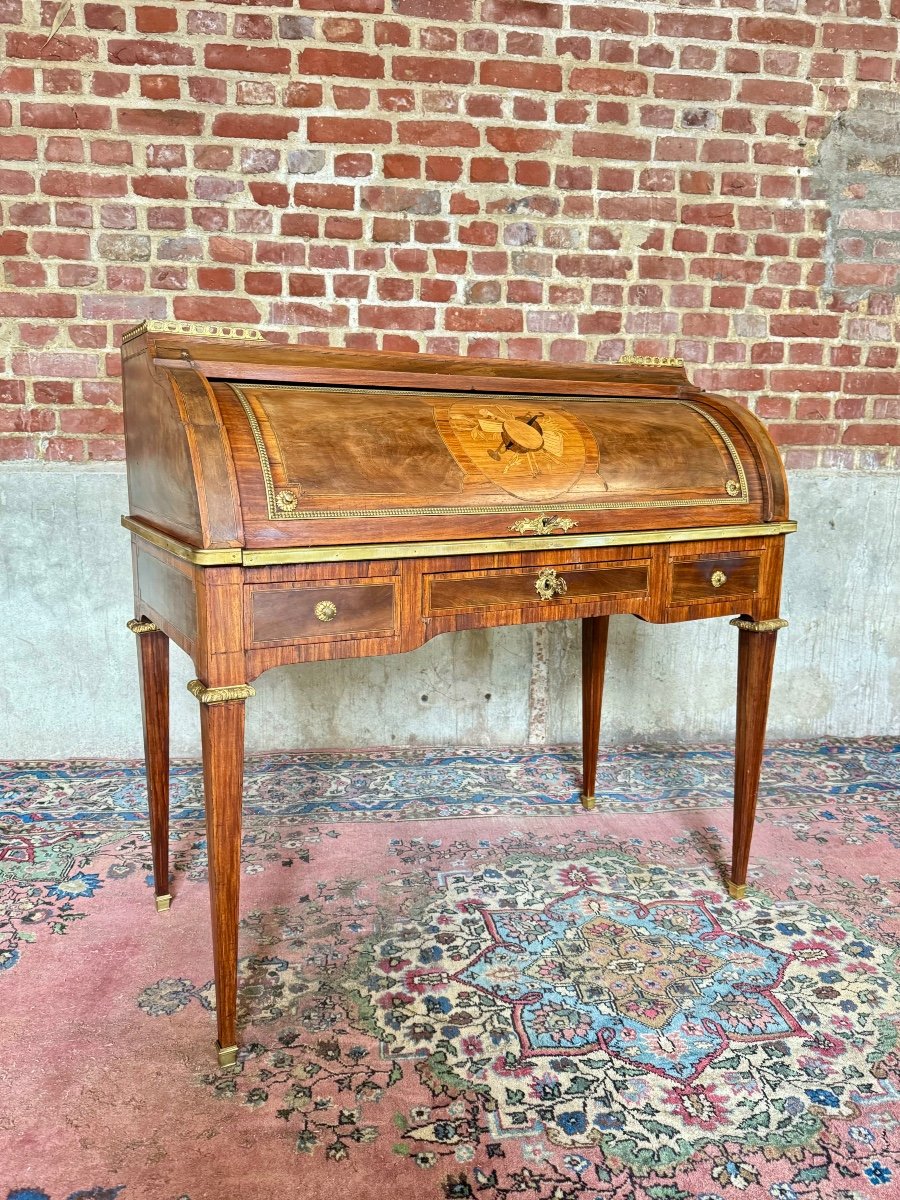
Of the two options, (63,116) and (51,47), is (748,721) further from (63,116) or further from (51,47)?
(51,47)

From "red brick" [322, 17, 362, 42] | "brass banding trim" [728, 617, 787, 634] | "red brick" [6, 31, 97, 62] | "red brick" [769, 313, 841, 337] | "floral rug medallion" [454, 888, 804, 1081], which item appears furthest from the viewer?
"red brick" [769, 313, 841, 337]

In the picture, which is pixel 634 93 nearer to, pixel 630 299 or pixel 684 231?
pixel 684 231

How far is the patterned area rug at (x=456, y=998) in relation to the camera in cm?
138

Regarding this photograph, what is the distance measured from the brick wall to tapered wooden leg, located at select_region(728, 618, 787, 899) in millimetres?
1343

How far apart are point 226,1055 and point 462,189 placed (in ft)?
8.87

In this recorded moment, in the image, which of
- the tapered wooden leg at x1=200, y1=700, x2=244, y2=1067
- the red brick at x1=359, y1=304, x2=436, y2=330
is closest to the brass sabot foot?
the tapered wooden leg at x1=200, y1=700, x2=244, y2=1067

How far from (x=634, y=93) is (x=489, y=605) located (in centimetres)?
221

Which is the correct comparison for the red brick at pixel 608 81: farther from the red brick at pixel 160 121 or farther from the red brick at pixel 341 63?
the red brick at pixel 160 121

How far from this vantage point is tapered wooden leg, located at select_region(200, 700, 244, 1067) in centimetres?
151

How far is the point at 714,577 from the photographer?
2.02 m

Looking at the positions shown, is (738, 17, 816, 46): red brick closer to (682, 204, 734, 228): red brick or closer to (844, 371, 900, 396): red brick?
(682, 204, 734, 228): red brick

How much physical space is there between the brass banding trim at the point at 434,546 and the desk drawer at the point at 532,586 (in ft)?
0.19

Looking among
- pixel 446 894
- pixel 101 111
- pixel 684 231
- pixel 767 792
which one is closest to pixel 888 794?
pixel 767 792

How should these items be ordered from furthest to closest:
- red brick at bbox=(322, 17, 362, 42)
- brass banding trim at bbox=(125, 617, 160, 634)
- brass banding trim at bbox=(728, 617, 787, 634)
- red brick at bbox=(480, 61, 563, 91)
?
1. red brick at bbox=(480, 61, 563, 91)
2. red brick at bbox=(322, 17, 362, 42)
3. brass banding trim at bbox=(728, 617, 787, 634)
4. brass banding trim at bbox=(125, 617, 160, 634)
